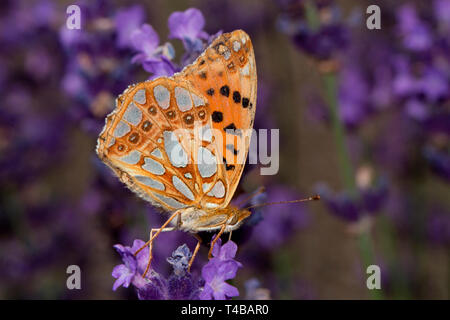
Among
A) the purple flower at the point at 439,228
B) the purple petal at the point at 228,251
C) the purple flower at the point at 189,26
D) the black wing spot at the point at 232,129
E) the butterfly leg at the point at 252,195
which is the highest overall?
the purple flower at the point at 189,26

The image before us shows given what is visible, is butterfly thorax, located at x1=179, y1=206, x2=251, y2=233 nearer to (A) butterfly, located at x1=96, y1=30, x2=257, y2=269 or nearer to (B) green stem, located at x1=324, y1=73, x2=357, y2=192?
(A) butterfly, located at x1=96, y1=30, x2=257, y2=269

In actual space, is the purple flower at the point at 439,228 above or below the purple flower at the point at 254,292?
below

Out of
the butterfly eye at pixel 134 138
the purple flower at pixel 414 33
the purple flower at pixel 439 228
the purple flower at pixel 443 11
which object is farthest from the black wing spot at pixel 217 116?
the purple flower at pixel 439 228

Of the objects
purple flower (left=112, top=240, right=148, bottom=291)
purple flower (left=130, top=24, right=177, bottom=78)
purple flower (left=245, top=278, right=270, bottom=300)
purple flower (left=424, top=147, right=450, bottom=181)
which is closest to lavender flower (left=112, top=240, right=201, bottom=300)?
purple flower (left=112, top=240, right=148, bottom=291)

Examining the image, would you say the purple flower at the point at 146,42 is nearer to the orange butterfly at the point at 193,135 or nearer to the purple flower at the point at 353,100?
the orange butterfly at the point at 193,135

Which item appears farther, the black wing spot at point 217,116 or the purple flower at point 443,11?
the purple flower at point 443,11

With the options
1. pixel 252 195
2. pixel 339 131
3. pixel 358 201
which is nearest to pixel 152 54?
pixel 252 195

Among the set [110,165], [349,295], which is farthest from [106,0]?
[349,295]

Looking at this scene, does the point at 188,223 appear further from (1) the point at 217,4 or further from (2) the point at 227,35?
(1) the point at 217,4
